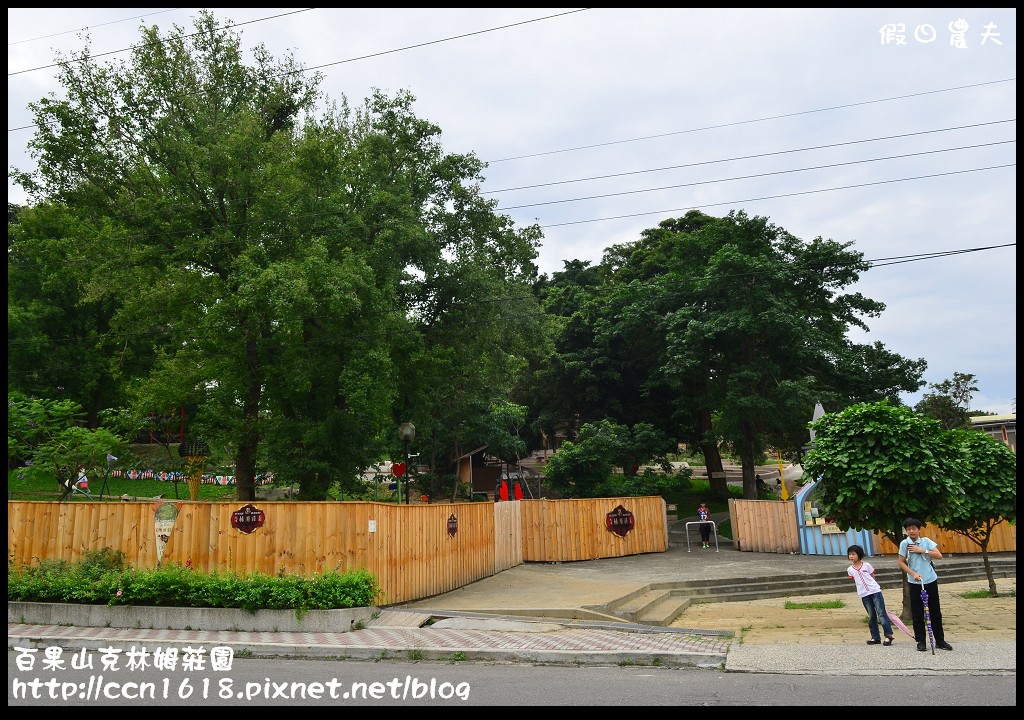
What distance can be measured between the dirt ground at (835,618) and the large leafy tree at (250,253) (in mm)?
10710

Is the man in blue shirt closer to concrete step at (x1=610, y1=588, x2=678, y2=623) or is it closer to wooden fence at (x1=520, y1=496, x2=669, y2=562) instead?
concrete step at (x1=610, y1=588, x2=678, y2=623)

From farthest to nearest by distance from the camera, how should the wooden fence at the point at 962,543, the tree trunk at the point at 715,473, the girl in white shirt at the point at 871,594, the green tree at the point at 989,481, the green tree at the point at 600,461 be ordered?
the tree trunk at the point at 715,473 → the green tree at the point at 600,461 → the wooden fence at the point at 962,543 → the green tree at the point at 989,481 → the girl in white shirt at the point at 871,594

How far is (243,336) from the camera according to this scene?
65.6ft

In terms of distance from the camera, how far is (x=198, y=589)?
11.0 metres

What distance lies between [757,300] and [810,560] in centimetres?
1240

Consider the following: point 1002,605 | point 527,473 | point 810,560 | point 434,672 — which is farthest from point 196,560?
point 527,473

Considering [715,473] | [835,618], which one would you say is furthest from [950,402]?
[835,618]

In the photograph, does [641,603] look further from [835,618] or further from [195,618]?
[195,618]

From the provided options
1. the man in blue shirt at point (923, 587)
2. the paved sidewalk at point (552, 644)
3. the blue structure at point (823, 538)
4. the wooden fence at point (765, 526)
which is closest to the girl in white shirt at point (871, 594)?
the paved sidewalk at point (552, 644)

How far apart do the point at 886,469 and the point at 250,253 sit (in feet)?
50.5

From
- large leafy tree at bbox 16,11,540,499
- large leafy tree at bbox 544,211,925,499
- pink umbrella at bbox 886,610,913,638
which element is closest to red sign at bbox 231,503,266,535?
large leafy tree at bbox 16,11,540,499

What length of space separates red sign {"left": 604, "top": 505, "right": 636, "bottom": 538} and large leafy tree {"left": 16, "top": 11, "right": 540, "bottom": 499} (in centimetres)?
693

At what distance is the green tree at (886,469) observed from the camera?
10.6m

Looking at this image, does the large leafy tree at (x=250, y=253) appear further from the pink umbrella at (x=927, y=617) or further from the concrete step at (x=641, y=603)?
the pink umbrella at (x=927, y=617)
